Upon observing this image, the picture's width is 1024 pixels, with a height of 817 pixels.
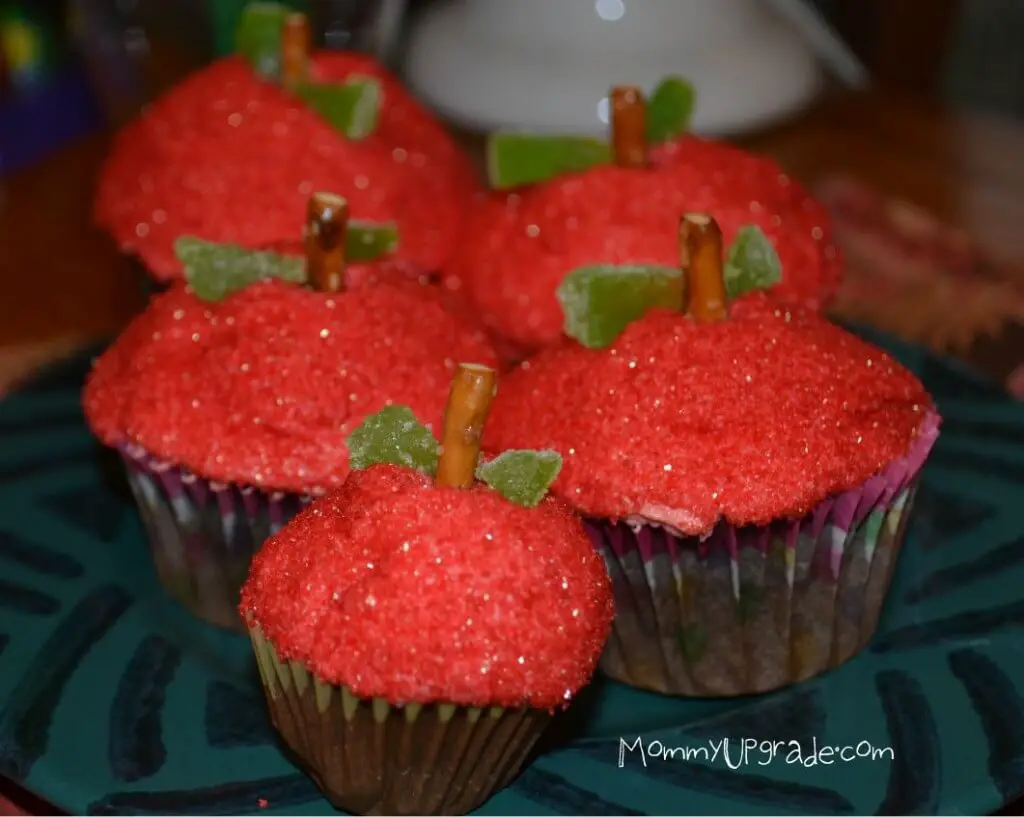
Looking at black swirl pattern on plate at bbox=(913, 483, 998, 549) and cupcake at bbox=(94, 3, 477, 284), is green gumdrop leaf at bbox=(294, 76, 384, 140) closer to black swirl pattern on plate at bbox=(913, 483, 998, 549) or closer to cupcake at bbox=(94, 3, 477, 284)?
cupcake at bbox=(94, 3, 477, 284)

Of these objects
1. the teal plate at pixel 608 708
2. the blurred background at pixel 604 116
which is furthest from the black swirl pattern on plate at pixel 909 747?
the blurred background at pixel 604 116

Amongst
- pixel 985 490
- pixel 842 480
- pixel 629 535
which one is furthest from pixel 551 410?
pixel 985 490

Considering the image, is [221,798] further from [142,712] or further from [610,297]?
[610,297]

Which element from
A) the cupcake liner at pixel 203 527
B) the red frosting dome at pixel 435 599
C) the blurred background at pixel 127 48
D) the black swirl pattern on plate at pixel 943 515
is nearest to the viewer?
the red frosting dome at pixel 435 599

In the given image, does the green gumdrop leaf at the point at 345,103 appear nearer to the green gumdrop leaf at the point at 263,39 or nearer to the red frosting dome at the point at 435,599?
the green gumdrop leaf at the point at 263,39

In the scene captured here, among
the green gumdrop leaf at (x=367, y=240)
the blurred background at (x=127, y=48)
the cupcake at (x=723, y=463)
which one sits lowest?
the blurred background at (x=127, y=48)

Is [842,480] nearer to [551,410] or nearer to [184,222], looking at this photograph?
[551,410]

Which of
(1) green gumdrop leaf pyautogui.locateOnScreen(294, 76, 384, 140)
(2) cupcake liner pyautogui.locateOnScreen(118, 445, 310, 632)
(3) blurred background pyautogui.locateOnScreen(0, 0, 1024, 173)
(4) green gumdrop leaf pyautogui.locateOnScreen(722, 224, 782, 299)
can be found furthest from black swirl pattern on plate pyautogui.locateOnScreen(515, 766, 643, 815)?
(3) blurred background pyautogui.locateOnScreen(0, 0, 1024, 173)
